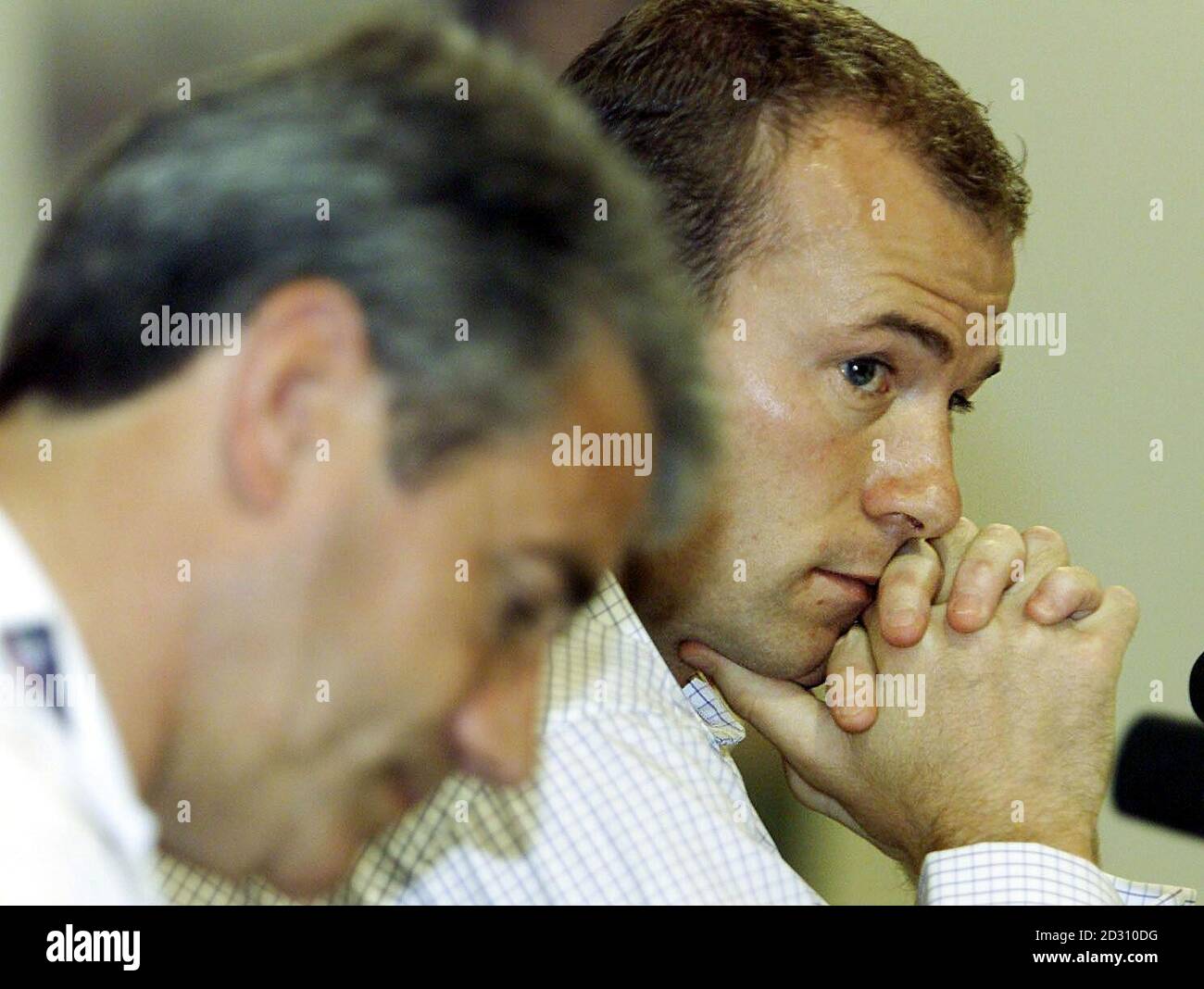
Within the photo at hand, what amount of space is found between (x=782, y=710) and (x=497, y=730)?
26.4 inches

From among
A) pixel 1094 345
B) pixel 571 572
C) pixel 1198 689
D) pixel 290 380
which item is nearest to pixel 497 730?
pixel 571 572

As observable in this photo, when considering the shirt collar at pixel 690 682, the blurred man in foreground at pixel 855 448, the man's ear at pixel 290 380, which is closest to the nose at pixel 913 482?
the blurred man in foreground at pixel 855 448

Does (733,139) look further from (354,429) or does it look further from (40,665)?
(40,665)

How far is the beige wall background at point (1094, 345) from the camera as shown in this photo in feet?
5.62

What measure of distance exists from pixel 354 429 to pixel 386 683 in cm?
12

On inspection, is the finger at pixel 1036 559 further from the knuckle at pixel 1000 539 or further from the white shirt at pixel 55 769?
the white shirt at pixel 55 769

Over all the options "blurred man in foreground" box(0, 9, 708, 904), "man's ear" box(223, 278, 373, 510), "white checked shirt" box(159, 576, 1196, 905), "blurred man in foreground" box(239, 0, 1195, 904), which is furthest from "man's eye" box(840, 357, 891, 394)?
"man's ear" box(223, 278, 373, 510)

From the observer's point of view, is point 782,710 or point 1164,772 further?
point 782,710

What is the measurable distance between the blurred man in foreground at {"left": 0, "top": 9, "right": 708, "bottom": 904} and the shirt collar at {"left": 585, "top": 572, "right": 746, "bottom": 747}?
405 millimetres

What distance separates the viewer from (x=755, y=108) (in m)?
1.35

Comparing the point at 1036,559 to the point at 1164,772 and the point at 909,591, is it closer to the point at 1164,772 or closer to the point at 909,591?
the point at 909,591

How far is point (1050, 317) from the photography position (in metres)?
1.74

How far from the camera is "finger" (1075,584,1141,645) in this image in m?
1.31
